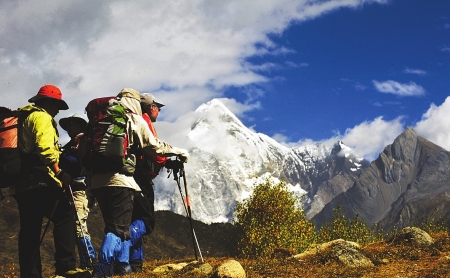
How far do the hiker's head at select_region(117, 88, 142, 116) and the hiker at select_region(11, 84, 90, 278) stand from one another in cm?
90

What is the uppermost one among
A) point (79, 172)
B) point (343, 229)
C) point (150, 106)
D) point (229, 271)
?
point (150, 106)

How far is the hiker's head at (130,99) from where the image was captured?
8598 mm

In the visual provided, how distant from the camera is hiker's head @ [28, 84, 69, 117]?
817 centimetres

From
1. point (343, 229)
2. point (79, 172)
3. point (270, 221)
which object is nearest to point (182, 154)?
point (79, 172)

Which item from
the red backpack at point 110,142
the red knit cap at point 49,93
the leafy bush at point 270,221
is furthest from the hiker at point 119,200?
the leafy bush at point 270,221

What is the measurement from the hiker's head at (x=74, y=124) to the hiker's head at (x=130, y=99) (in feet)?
5.65

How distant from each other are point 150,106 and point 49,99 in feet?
6.80

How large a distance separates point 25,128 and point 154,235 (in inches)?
2349

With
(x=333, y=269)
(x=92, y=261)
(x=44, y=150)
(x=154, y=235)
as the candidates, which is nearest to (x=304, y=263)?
(x=333, y=269)

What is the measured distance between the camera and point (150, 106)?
387 inches

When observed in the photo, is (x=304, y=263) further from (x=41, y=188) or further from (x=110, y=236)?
(x=41, y=188)

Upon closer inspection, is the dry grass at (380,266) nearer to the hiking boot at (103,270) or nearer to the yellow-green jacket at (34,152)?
the hiking boot at (103,270)

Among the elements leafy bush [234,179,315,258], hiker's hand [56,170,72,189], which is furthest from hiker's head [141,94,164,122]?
leafy bush [234,179,315,258]

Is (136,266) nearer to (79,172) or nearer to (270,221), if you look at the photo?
(79,172)
